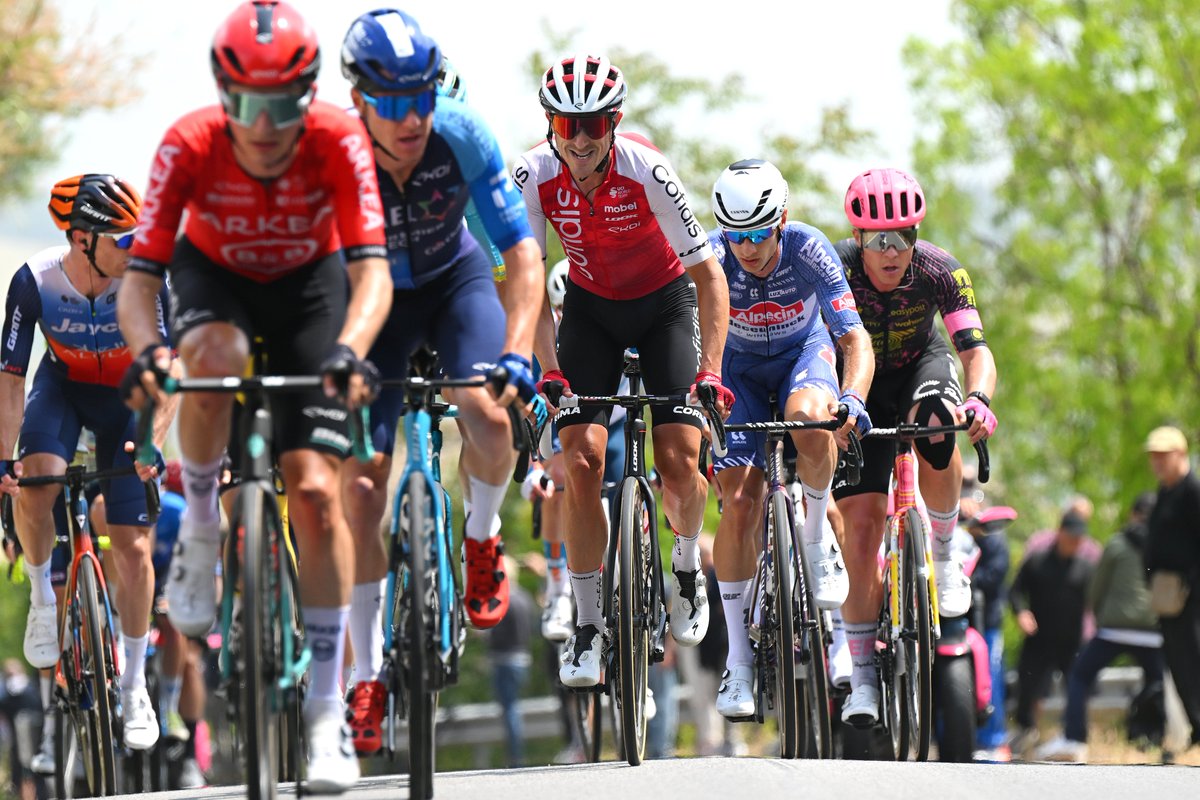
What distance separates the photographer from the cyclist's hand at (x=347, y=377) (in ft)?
21.6

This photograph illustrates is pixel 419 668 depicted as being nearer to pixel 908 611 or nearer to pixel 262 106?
pixel 262 106

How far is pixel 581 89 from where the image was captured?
9.18 m

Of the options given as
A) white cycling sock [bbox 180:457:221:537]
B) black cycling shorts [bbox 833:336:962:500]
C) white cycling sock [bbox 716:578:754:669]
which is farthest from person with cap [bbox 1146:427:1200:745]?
white cycling sock [bbox 180:457:221:537]

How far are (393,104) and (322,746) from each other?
8.44 ft

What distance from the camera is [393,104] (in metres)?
7.67

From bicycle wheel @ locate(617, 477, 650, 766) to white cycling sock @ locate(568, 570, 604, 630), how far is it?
0.29 meters

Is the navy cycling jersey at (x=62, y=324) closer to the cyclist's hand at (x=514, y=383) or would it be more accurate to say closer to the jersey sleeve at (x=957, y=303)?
the cyclist's hand at (x=514, y=383)

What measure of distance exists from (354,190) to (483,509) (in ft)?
6.06

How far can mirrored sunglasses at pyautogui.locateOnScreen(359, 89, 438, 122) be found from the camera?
766 centimetres

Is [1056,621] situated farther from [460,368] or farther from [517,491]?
[517,491]

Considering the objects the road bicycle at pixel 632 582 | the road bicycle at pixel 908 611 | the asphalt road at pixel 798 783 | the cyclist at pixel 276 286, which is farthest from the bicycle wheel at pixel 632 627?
the cyclist at pixel 276 286

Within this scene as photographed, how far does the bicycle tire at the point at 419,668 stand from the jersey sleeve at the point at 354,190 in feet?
3.64

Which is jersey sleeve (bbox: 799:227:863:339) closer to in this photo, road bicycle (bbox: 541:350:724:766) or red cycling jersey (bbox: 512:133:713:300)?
red cycling jersey (bbox: 512:133:713:300)

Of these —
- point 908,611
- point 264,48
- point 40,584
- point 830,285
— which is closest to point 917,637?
point 908,611
